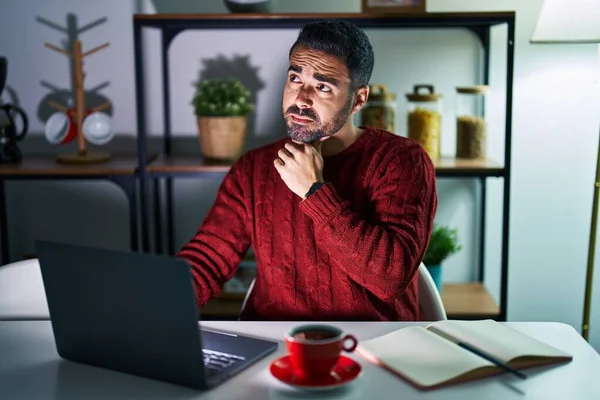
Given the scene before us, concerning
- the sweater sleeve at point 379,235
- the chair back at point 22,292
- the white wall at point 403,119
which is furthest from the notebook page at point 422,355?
the white wall at point 403,119

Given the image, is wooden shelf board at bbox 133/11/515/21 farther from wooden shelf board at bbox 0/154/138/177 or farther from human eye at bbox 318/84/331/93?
human eye at bbox 318/84/331/93

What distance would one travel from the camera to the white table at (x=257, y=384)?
1.23 metres

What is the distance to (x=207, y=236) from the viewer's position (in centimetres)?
190

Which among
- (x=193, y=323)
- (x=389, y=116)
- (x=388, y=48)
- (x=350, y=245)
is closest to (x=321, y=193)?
(x=350, y=245)

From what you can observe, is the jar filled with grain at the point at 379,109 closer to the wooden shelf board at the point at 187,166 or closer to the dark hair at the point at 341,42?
the wooden shelf board at the point at 187,166

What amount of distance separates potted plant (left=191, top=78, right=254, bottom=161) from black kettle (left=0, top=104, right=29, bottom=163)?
59 centimetres

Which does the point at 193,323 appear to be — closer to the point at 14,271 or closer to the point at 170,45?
the point at 14,271

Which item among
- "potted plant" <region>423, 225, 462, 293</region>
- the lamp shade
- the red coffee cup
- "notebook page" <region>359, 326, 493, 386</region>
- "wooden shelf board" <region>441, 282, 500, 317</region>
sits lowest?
"wooden shelf board" <region>441, 282, 500, 317</region>

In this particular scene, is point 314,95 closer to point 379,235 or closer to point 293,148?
point 293,148

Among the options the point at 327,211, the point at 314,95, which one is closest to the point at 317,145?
the point at 314,95

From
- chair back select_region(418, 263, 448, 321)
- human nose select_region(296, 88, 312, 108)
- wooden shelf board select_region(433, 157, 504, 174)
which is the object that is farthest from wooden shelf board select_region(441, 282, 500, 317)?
human nose select_region(296, 88, 312, 108)

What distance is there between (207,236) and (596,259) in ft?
5.39

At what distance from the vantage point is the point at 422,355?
4.44ft

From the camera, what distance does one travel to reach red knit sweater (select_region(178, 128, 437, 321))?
1.70 meters
